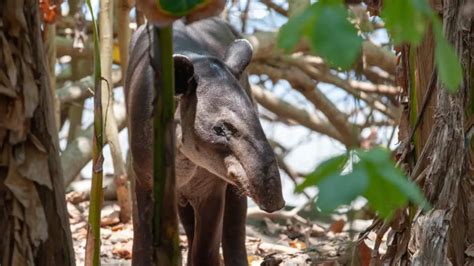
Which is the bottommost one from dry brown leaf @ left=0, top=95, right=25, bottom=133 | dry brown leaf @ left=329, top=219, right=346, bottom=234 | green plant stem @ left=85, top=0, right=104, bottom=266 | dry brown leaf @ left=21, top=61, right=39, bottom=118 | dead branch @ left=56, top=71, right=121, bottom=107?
dry brown leaf @ left=329, top=219, right=346, bottom=234

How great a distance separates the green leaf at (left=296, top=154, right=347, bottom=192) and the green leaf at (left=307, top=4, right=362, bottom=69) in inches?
3.8

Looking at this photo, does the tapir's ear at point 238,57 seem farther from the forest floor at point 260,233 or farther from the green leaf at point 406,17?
the green leaf at point 406,17

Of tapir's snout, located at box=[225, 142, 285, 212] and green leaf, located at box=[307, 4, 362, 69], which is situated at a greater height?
green leaf, located at box=[307, 4, 362, 69]

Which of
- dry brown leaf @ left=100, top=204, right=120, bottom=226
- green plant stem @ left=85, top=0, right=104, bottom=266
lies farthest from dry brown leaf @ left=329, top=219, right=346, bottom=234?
green plant stem @ left=85, top=0, right=104, bottom=266

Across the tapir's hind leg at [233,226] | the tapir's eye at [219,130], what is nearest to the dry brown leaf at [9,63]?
the tapir's eye at [219,130]

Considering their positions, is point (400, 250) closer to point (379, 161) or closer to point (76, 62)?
point (379, 161)

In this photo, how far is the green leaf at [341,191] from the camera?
89cm

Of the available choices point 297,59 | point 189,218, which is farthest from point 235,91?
point 297,59

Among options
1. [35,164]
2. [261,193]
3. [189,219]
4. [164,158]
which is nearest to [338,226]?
[189,219]

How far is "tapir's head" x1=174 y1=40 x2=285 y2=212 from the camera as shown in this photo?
3.45 m

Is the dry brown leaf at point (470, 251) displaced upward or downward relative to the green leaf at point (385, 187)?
downward

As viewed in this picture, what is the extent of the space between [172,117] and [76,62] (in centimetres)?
667

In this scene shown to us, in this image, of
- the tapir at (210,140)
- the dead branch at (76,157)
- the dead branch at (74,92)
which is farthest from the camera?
the dead branch at (74,92)

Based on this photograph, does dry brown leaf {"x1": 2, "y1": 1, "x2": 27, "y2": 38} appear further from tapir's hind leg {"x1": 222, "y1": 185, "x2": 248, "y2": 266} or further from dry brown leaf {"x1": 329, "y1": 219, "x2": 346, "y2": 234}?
dry brown leaf {"x1": 329, "y1": 219, "x2": 346, "y2": 234}
